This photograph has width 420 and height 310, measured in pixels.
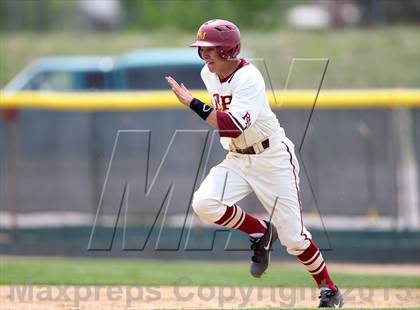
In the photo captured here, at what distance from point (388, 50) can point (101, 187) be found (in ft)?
39.9

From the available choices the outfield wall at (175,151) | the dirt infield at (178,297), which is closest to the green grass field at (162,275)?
the dirt infield at (178,297)

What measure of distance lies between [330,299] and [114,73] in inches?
480

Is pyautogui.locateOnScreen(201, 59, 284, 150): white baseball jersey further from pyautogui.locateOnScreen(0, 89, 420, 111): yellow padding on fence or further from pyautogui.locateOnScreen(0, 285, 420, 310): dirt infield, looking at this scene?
pyautogui.locateOnScreen(0, 89, 420, 111): yellow padding on fence

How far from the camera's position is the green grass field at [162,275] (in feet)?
30.8

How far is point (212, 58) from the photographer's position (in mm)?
7109

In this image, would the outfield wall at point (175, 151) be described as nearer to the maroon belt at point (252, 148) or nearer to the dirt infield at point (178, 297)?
the dirt infield at point (178, 297)

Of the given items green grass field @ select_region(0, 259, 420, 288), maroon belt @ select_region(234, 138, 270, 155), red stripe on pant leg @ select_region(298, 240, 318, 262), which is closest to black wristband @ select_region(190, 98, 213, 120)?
maroon belt @ select_region(234, 138, 270, 155)

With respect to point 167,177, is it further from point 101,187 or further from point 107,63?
point 107,63

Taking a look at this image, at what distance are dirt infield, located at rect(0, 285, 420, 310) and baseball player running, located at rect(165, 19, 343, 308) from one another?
2.38 ft

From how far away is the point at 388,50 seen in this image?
2341 centimetres

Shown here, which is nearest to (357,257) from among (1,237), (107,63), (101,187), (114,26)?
(101,187)

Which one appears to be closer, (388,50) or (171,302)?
(171,302)

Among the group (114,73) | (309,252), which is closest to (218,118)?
(309,252)

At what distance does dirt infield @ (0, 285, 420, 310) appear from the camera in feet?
25.4
